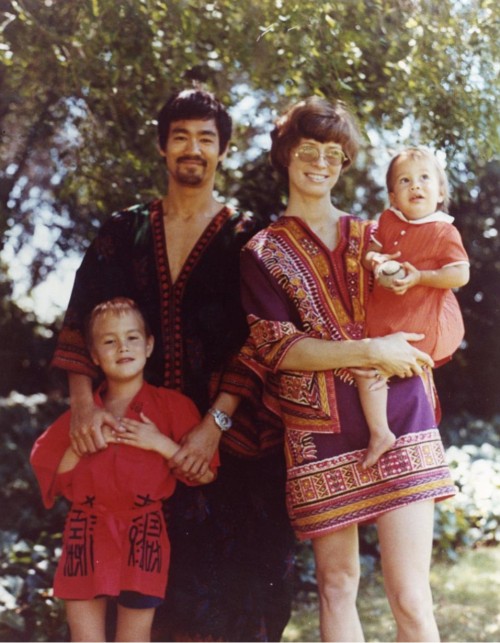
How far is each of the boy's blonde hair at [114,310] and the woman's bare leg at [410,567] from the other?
38.3 inches

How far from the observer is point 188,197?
301 cm

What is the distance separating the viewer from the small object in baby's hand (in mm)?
2434

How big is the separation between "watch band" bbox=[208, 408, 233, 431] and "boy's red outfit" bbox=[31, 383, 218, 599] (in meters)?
0.22

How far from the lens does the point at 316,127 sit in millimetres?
2596

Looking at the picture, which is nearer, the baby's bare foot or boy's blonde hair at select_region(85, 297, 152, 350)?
the baby's bare foot

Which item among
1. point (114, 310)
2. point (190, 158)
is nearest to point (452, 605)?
point (114, 310)

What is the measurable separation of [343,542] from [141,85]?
6.98 ft

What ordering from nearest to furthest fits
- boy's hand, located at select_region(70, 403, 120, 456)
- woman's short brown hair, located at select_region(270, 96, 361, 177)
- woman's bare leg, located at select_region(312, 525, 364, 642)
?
woman's bare leg, located at select_region(312, 525, 364, 642)
woman's short brown hair, located at select_region(270, 96, 361, 177)
boy's hand, located at select_region(70, 403, 120, 456)

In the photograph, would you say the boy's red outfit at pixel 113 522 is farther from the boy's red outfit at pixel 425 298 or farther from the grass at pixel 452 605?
the grass at pixel 452 605

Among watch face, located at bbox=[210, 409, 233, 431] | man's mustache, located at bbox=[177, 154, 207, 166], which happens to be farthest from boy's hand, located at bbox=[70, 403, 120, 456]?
man's mustache, located at bbox=[177, 154, 207, 166]

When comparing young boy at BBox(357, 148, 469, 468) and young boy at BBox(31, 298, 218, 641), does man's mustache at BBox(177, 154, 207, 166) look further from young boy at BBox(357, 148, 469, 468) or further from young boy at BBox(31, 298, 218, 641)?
young boy at BBox(357, 148, 469, 468)

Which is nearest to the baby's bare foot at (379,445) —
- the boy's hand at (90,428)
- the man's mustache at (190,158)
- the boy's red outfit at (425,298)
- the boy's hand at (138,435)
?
the boy's red outfit at (425,298)

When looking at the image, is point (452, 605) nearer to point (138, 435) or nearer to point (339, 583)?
point (339, 583)

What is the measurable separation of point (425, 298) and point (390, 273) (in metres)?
0.13
